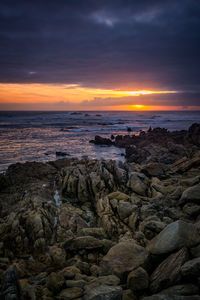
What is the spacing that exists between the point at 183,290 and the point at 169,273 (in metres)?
0.47

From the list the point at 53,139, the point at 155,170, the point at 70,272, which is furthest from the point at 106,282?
the point at 53,139

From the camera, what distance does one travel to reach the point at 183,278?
3.60m

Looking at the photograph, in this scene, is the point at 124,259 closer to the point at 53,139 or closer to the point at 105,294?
the point at 105,294

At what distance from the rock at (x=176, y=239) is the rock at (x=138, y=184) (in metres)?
4.66

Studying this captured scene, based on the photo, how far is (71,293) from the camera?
163 inches

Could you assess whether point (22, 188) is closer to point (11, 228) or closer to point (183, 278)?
point (11, 228)

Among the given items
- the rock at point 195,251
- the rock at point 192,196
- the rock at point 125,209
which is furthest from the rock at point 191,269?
the rock at point 125,209

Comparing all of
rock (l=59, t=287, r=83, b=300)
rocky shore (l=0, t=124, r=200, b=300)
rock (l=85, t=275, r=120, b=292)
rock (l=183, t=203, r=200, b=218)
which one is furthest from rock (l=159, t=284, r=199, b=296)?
rock (l=183, t=203, r=200, b=218)

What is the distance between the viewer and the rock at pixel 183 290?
129 inches

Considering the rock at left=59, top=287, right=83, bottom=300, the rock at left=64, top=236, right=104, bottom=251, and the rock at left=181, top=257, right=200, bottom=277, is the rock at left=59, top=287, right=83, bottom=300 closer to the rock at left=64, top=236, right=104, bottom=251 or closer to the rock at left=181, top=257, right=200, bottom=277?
the rock at left=64, top=236, right=104, bottom=251

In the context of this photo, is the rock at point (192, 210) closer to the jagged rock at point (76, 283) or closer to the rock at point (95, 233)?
the rock at point (95, 233)

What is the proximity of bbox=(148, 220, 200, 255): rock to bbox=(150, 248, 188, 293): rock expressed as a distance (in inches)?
8.6

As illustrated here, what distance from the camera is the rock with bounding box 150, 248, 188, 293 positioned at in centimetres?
367

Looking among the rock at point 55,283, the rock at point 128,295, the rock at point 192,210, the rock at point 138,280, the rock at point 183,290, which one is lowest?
the rock at point 55,283
